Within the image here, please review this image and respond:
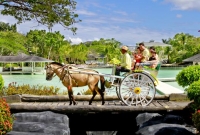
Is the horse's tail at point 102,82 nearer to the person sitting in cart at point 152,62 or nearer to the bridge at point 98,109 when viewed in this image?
the bridge at point 98,109

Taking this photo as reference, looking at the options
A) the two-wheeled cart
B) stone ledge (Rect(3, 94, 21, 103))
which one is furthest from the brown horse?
stone ledge (Rect(3, 94, 21, 103))

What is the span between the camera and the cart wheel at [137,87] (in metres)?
8.16

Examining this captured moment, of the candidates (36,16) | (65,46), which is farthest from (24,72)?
(36,16)

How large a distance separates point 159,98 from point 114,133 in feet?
5.15

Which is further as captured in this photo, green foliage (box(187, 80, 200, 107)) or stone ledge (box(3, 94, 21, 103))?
stone ledge (box(3, 94, 21, 103))

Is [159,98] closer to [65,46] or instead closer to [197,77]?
[197,77]

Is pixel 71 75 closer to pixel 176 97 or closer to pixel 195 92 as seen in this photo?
pixel 195 92

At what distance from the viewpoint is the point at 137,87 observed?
26.9 feet

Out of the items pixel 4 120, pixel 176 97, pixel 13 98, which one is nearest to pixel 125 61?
pixel 176 97

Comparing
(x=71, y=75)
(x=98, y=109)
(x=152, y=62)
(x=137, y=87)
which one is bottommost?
(x=98, y=109)

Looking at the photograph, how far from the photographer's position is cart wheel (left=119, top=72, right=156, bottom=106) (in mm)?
8164

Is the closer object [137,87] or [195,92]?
[195,92]

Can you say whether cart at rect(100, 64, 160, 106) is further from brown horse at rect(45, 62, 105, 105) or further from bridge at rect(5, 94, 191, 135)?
brown horse at rect(45, 62, 105, 105)

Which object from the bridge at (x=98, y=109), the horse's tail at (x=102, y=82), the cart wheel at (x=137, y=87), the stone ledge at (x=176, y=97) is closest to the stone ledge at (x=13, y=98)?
the bridge at (x=98, y=109)
